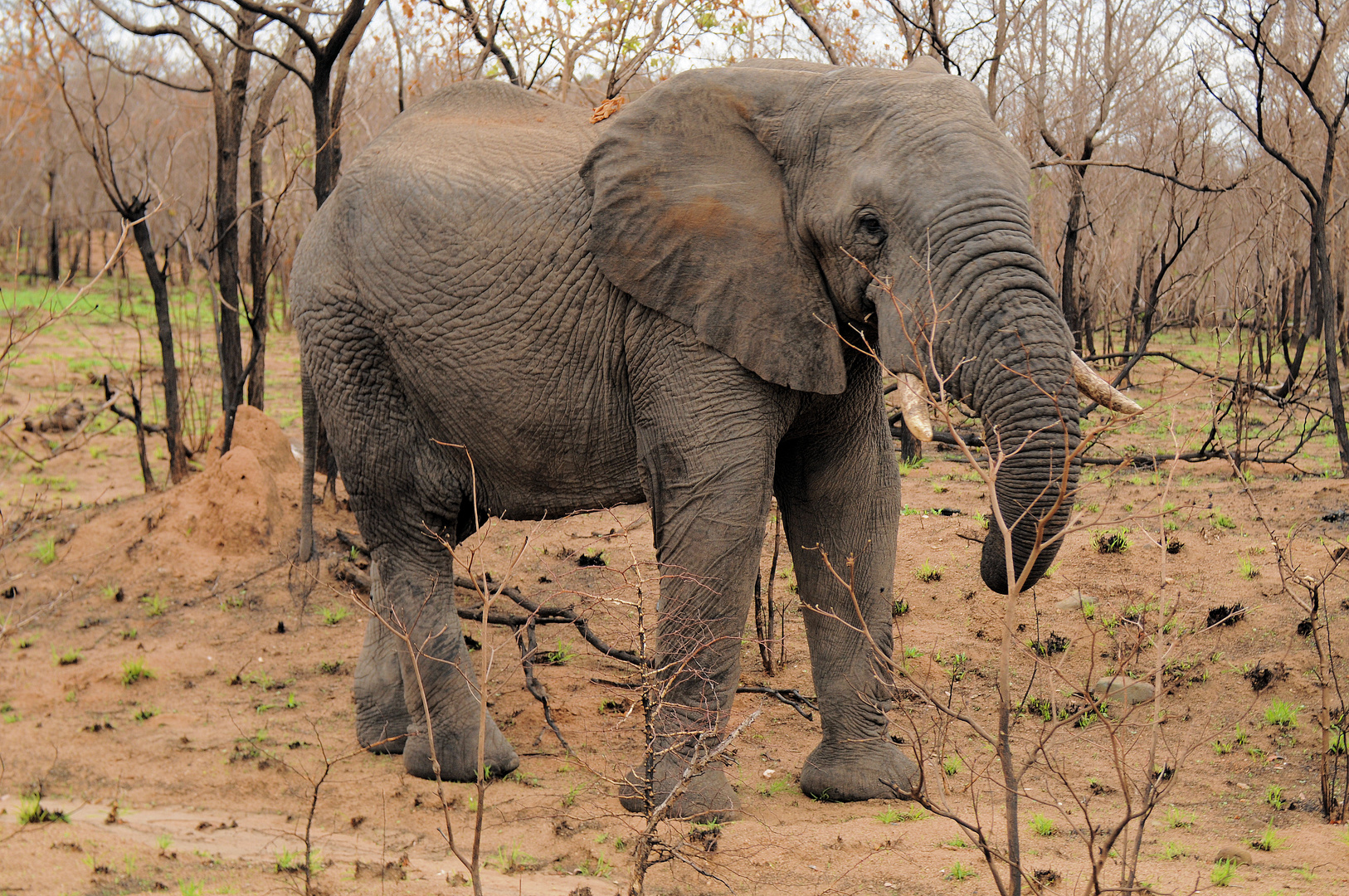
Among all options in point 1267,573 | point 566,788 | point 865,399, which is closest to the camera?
point 865,399

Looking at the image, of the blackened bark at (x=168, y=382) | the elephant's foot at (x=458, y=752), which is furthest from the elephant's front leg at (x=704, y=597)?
the blackened bark at (x=168, y=382)

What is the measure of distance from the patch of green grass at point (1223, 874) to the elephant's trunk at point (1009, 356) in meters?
1.12

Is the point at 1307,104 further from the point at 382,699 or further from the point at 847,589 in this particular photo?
the point at 382,699

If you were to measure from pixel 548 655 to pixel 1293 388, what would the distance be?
7533mm

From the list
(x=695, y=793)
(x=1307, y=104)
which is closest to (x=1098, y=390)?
(x=695, y=793)

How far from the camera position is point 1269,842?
424 cm

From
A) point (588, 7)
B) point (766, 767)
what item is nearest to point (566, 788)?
point (766, 767)

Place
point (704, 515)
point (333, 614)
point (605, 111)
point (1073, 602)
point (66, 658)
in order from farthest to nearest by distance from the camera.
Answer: point (333, 614) < point (66, 658) < point (1073, 602) < point (605, 111) < point (704, 515)

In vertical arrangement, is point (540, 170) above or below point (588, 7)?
below

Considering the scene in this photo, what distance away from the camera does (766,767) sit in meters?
5.46

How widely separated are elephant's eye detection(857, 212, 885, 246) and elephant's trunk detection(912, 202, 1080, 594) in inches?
10.9

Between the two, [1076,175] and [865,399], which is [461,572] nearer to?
[865,399]

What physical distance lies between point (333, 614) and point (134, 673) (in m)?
1.31

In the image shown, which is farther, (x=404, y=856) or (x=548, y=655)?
(x=548, y=655)
